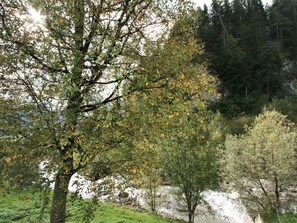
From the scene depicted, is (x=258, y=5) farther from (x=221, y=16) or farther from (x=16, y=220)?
(x=16, y=220)

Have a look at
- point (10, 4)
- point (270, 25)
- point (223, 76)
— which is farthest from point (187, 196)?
point (270, 25)

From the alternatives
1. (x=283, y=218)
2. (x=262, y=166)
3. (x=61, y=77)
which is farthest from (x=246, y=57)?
(x=61, y=77)

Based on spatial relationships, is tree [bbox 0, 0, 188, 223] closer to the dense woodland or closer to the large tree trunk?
the large tree trunk

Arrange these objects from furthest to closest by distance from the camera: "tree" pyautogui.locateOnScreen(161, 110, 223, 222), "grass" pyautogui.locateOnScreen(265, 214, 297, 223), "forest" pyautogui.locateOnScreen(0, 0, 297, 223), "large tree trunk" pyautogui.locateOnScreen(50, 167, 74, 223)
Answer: "tree" pyautogui.locateOnScreen(161, 110, 223, 222)
"grass" pyautogui.locateOnScreen(265, 214, 297, 223)
"large tree trunk" pyautogui.locateOnScreen(50, 167, 74, 223)
"forest" pyautogui.locateOnScreen(0, 0, 297, 223)

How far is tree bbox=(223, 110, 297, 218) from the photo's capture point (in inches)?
692

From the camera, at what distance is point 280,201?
17781 mm

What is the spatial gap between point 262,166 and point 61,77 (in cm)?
1681

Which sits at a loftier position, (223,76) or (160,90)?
(223,76)

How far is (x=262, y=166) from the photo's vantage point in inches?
706

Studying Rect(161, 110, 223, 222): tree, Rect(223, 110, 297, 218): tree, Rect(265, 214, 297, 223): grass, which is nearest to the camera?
Rect(265, 214, 297, 223): grass

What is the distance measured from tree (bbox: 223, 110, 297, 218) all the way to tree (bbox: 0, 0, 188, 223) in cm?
1472

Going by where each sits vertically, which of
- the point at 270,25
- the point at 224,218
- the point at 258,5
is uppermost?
the point at 258,5

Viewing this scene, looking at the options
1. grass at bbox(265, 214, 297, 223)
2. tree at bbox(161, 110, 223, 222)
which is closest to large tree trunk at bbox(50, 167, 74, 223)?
tree at bbox(161, 110, 223, 222)

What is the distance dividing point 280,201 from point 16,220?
54.9 feet
